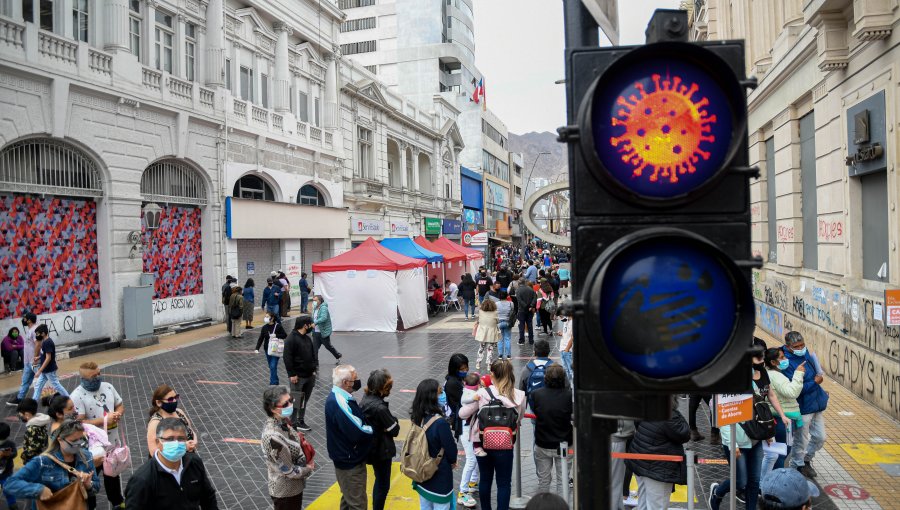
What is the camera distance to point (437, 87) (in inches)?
1980

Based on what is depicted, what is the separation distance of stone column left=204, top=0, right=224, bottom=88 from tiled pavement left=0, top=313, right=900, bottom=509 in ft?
28.2

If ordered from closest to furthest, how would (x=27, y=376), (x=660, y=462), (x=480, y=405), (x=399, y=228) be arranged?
(x=660, y=462) < (x=480, y=405) < (x=27, y=376) < (x=399, y=228)

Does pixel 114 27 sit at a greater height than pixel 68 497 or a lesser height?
greater

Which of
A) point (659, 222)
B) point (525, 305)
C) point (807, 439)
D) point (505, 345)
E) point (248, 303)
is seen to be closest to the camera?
point (659, 222)

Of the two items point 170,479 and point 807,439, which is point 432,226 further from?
point 170,479

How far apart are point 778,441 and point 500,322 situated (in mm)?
8604

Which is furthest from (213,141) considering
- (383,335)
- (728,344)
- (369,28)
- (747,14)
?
(369,28)

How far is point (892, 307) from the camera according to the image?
26.3 ft

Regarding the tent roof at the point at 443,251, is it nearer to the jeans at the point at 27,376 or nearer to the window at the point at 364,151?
the window at the point at 364,151

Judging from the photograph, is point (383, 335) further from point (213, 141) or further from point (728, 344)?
point (728, 344)

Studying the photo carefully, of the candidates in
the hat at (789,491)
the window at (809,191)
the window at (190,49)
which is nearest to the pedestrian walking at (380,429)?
the hat at (789,491)

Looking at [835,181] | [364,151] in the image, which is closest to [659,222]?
[835,181]

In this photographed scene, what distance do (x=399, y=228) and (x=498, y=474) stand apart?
30783 millimetres

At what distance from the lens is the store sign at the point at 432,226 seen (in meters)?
41.0
